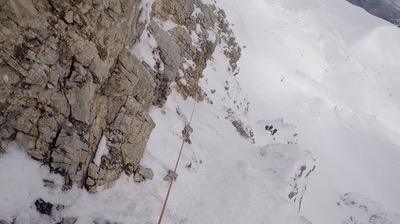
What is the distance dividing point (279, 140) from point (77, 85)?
12.8m

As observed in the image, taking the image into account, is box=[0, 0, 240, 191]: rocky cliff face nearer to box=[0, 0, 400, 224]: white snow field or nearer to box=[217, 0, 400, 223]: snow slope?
box=[0, 0, 400, 224]: white snow field

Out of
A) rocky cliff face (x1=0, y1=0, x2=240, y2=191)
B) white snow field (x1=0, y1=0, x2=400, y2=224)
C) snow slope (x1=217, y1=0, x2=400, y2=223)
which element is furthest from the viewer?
snow slope (x1=217, y1=0, x2=400, y2=223)

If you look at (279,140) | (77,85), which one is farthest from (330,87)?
(77,85)

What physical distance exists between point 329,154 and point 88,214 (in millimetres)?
15899

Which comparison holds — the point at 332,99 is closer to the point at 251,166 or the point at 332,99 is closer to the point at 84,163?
the point at 251,166

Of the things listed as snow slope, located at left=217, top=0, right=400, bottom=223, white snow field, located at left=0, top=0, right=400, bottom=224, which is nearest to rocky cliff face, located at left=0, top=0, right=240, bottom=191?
white snow field, located at left=0, top=0, right=400, bottom=224

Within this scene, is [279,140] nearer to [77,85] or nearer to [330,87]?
[330,87]

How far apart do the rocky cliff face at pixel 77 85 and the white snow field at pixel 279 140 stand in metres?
0.36

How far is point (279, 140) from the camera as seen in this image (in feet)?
62.2

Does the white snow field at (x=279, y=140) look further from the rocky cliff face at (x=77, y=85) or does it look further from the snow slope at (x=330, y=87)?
the rocky cliff face at (x=77, y=85)

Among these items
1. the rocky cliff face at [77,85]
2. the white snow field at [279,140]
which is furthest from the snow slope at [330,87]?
the rocky cliff face at [77,85]

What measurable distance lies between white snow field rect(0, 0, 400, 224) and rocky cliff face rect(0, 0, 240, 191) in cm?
36

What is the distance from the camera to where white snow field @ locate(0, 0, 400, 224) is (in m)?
8.55

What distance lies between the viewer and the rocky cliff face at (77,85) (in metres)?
6.72
